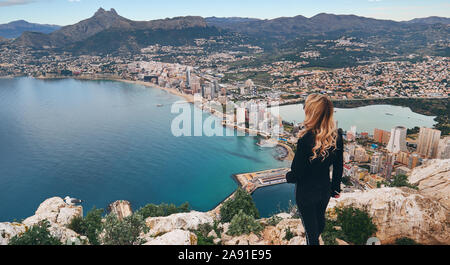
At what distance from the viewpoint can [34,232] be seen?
2.31 meters

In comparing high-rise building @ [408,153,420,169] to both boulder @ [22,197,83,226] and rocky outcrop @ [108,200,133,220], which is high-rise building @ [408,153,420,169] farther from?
boulder @ [22,197,83,226]

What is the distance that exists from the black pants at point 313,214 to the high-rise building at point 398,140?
451 inches

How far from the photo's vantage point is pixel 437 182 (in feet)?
9.71

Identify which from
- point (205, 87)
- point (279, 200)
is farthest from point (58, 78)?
point (279, 200)

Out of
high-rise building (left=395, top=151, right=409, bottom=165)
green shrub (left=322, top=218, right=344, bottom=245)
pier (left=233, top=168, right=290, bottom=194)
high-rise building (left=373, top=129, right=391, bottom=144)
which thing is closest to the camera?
green shrub (left=322, top=218, right=344, bottom=245)

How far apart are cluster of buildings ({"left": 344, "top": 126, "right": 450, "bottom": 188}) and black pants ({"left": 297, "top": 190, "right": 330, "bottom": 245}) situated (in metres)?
8.29

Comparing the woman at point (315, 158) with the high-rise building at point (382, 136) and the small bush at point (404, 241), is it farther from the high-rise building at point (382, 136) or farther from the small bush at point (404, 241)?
the high-rise building at point (382, 136)

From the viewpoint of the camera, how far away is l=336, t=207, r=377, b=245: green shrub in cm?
220

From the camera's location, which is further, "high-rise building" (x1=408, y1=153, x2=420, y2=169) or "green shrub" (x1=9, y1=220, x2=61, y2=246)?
"high-rise building" (x1=408, y1=153, x2=420, y2=169)

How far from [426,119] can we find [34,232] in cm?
1864

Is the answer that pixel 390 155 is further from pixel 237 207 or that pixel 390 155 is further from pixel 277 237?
pixel 277 237

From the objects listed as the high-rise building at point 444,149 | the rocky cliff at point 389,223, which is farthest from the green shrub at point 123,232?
the high-rise building at point 444,149

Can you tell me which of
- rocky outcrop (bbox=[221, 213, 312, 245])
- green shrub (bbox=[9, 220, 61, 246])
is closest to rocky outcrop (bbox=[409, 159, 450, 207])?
rocky outcrop (bbox=[221, 213, 312, 245])
